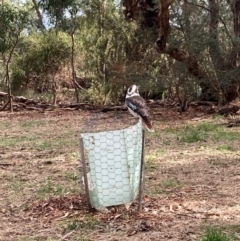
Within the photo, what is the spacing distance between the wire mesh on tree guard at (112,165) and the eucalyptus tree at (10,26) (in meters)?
9.54

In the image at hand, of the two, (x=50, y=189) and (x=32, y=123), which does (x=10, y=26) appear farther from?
(x=50, y=189)

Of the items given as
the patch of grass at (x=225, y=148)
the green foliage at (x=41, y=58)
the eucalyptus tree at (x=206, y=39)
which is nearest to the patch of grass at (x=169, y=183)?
the patch of grass at (x=225, y=148)

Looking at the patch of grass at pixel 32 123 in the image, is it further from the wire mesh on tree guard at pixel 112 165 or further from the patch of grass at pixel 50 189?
the wire mesh on tree guard at pixel 112 165

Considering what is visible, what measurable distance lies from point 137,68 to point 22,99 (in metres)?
3.88

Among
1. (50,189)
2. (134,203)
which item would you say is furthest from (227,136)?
(134,203)

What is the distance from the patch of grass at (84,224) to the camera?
385cm

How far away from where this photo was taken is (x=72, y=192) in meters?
4.95

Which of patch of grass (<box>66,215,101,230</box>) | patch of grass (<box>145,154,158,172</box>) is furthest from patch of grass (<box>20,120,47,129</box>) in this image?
patch of grass (<box>66,215,101,230</box>)

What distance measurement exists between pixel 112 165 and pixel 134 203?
0.51m

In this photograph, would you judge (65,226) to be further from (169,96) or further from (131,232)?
(169,96)

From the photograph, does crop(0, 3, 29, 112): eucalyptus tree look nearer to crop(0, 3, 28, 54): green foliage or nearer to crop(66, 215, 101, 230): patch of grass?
crop(0, 3, 28, 54): green foliage

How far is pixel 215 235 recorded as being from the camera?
3406mm

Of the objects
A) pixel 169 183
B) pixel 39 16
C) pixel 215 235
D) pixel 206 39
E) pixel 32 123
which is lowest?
pixel 32 123

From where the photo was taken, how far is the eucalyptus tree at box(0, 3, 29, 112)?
42.6ft
